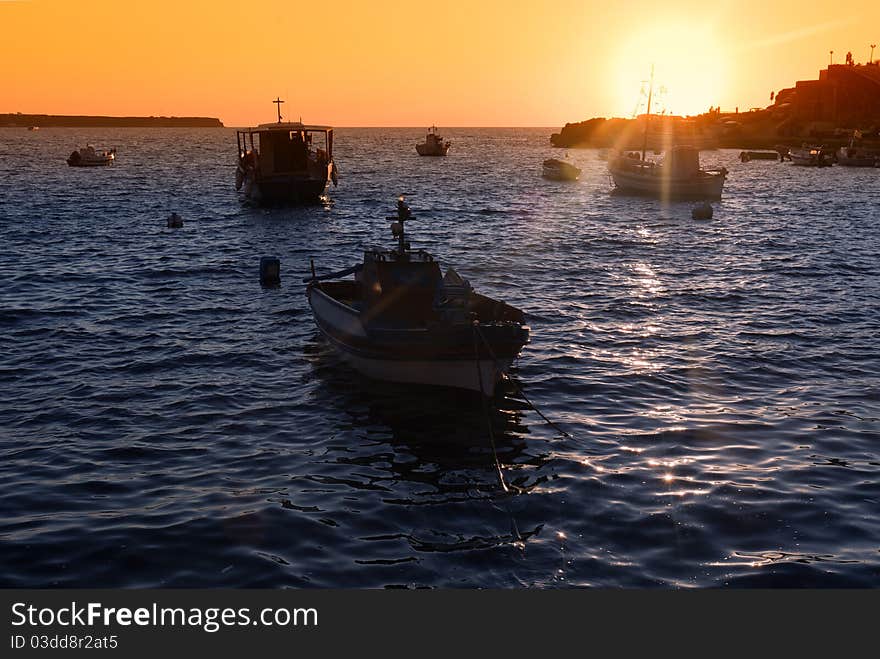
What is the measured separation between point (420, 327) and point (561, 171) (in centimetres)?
8443

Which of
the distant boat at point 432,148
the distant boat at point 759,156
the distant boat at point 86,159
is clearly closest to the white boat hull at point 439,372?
the distant boat at point 86,159

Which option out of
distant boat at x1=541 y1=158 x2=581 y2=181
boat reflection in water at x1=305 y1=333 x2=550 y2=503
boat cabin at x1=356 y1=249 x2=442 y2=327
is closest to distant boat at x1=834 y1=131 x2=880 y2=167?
distant boat at x1=541 y1=158 x2=581 y2=181

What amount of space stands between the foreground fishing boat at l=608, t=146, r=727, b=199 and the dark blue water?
31.7 metres

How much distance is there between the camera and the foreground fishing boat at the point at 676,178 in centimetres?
6719

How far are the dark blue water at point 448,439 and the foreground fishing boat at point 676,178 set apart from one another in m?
31.7

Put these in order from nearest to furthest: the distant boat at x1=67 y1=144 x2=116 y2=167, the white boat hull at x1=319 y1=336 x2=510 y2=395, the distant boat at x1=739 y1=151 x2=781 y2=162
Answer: the white boat hull at x1=319 y1=336 x2=510 y2=395 < the distant boat at x1=67 y1=144 x2=116 y2=167 < the distant boat at x1=739 y1=151 x2=781 y2=162

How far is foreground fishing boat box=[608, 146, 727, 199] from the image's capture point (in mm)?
67188

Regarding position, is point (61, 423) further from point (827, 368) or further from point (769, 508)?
point (827, 368)

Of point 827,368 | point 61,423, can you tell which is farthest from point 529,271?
point 61,423

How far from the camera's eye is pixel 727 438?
52.7 ft

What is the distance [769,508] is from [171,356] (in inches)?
624

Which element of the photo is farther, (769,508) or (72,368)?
(72,368)

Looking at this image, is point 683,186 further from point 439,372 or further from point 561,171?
point 439,372

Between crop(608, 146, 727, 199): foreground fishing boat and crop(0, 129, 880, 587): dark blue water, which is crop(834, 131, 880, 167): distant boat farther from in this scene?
crop(0, 129, 880, 587): dark blue water
